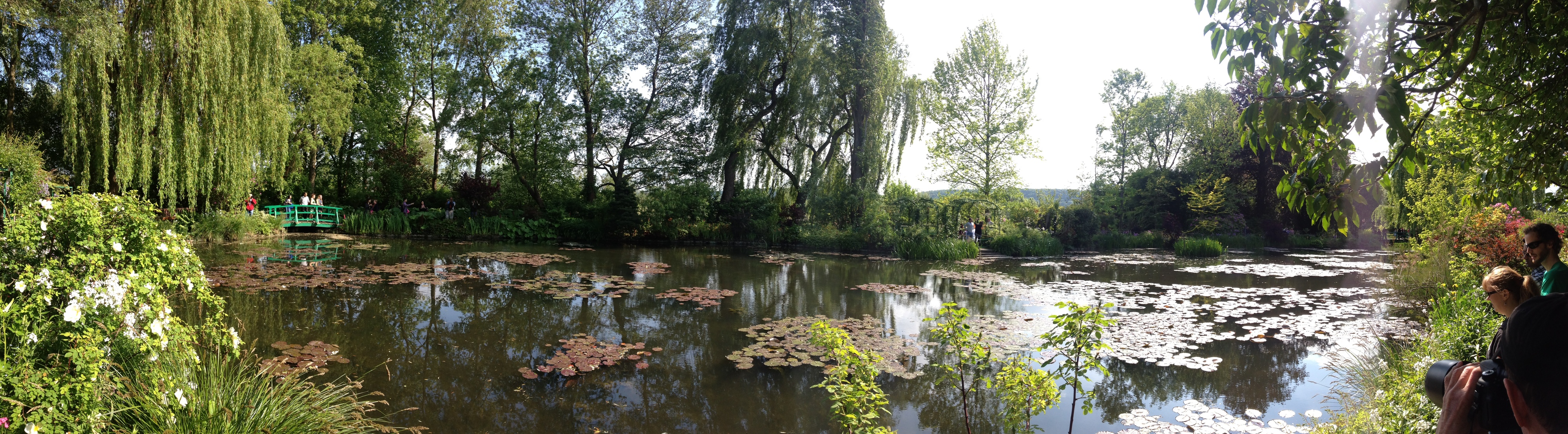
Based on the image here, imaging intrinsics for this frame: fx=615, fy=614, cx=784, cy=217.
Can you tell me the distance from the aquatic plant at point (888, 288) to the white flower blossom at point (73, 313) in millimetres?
8445

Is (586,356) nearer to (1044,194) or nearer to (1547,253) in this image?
(1547,253)

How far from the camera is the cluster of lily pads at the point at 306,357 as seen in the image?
455 cm

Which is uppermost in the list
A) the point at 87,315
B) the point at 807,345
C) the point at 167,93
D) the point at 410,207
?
the point at 167,93

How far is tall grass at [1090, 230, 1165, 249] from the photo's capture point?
20.2 meters

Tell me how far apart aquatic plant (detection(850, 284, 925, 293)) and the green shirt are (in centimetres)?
692

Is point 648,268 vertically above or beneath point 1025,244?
beneath

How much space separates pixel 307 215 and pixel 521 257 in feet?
37.9

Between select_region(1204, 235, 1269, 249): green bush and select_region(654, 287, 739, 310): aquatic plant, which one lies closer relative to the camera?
select_region(654, 287, 739, 310): aquatic plant

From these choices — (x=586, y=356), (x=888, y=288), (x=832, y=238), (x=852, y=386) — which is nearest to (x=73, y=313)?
(x=852, y=386)

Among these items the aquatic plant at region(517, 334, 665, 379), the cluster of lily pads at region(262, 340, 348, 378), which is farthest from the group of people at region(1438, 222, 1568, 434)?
the cluster of lily pads at region(262, 340, 348, 378)

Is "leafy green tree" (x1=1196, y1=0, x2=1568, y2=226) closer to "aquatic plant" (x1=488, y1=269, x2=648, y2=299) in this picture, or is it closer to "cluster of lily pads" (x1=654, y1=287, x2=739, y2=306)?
"cluster of lily pads" (x1=654, y1=287, x2=739, y2=306)

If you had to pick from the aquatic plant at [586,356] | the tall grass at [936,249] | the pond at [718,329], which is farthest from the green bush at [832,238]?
the aquatic plant at [586,356]

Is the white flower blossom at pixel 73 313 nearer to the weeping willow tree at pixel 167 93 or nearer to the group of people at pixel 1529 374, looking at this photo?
the group of people at pixel 1529 374

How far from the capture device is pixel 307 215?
19844 millimetres
